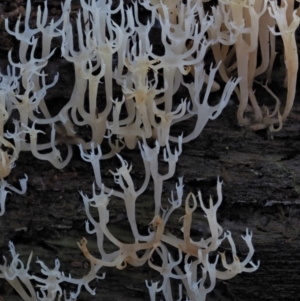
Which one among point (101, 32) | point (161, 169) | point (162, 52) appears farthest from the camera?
point (162, 52)

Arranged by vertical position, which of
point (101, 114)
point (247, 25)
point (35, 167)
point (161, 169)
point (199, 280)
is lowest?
point (199, 280)

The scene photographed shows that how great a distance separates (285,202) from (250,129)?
0.94ft

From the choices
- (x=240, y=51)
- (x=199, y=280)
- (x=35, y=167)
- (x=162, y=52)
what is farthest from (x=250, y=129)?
(x=35, y=167)

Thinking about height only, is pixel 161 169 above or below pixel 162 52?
below

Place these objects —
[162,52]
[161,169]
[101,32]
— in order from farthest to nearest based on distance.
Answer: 1. [162,52]
2. [161,169]
3. [101,32]

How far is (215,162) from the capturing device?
182cm

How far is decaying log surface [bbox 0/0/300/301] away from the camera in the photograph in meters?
1.77

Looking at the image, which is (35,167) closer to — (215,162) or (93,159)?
(93,159)

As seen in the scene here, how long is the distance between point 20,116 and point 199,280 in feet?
2.68

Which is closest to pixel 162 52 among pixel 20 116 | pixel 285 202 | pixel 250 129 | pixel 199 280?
pixel 250 129

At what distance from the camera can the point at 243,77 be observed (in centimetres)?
175

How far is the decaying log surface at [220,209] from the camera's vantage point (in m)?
1.77

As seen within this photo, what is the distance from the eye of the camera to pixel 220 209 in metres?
1.80

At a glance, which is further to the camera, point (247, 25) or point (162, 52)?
point (162, 52)
